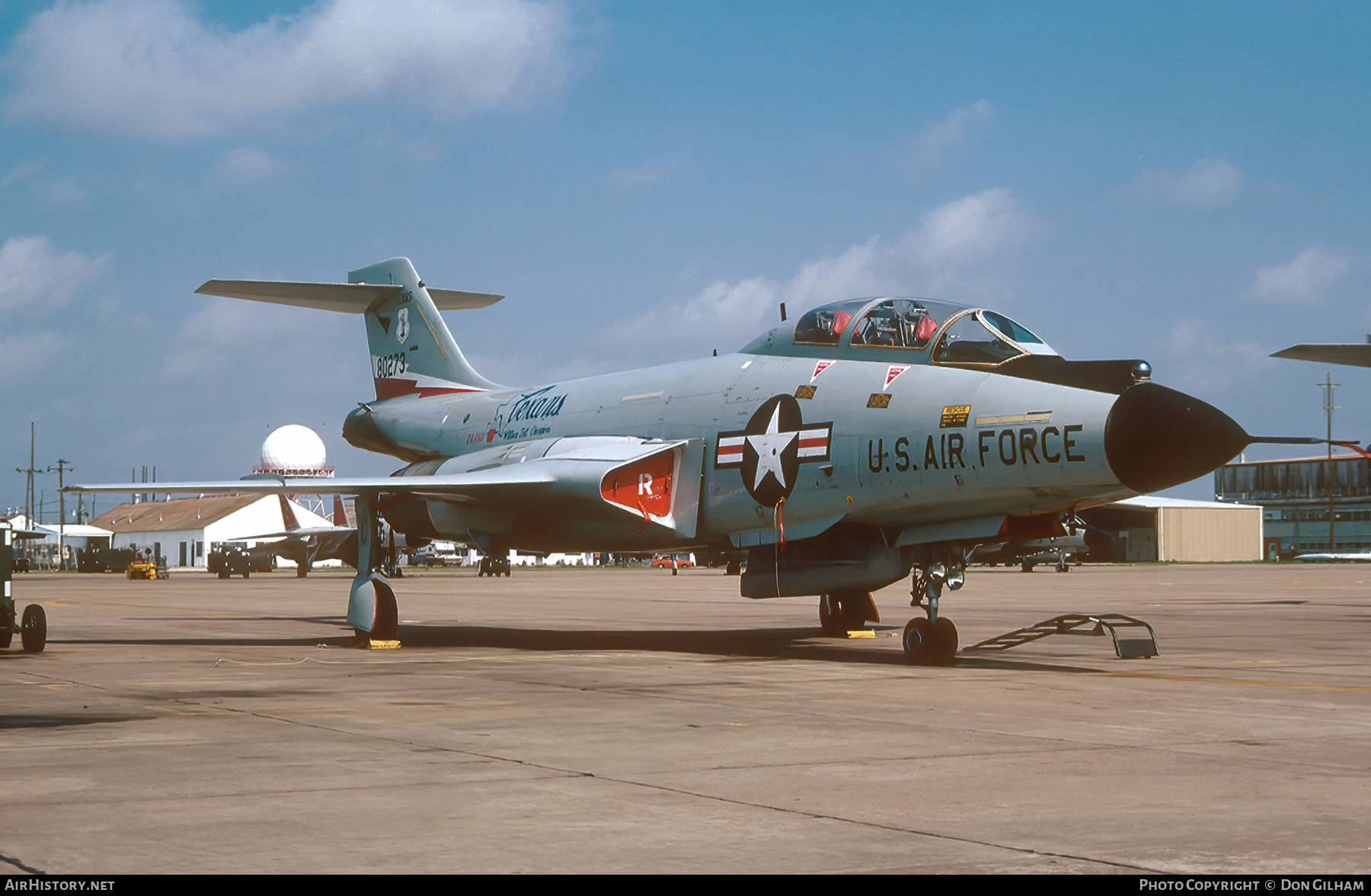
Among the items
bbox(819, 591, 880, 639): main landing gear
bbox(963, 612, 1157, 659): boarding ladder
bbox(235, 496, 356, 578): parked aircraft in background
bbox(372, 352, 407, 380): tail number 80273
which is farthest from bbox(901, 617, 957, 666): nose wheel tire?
bbox(235, 496, 356, 578): parked aircraft in background

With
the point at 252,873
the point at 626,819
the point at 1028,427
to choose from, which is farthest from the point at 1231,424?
the point at 252,873

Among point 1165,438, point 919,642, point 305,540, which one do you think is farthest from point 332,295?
point 305,540

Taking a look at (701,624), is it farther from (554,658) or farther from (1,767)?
(1,767)

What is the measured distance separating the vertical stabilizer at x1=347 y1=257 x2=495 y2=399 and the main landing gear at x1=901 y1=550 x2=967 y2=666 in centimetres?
1104

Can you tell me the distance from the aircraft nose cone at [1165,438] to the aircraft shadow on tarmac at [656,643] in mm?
2460

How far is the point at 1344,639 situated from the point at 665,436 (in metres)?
9.63

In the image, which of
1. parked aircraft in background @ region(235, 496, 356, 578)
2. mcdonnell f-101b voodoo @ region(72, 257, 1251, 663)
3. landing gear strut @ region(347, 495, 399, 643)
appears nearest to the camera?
mcdonnell f-101b voodoo @ region(72, 257, 1251, 663)

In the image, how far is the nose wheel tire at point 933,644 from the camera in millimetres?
13602

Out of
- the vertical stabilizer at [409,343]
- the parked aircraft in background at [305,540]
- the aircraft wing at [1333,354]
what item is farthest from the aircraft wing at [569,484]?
the parked aircraft in background at [305,540]

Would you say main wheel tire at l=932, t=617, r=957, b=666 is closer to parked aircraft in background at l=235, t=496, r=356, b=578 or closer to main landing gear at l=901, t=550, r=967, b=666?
main landing gear at l=901, t=550, r=967, b=666

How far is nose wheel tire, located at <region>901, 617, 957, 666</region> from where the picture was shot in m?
13.6

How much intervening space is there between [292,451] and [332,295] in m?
72.3

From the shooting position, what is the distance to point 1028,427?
40.3ft

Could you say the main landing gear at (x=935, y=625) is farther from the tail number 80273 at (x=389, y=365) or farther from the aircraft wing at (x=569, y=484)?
the tail number 80273 at (x=389, y=365)
